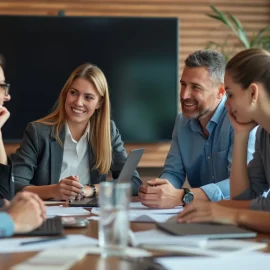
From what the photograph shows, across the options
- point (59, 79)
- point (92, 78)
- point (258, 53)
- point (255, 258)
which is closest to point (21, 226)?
point (255, 258)

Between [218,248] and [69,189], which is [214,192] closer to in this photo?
[69,189]

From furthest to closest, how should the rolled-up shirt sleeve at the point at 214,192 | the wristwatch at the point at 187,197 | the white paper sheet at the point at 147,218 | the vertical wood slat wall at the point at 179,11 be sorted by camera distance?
the vertical wood slat wall at the point at 179,11 → the rolled-up shirt sleeve at the point at 214,192 → the wristwatch at the point at 187,197 → the white paper sheet at the point at 147,218

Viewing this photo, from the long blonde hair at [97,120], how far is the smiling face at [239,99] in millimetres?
993

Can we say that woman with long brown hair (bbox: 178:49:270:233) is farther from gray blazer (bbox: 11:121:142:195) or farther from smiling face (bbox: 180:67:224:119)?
gray blazer (bbox: 11:121:142:195)

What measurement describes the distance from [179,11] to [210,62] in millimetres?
2287

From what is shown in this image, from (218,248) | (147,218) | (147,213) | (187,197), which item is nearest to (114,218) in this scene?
(218,248)

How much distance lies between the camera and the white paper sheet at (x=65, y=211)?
2.28 metres

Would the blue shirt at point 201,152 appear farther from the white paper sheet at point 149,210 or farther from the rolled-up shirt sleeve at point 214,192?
the white paper sheet at point 149,210

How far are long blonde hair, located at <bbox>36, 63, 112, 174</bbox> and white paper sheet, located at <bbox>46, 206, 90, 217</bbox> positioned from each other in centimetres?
82

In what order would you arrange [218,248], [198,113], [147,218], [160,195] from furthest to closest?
[198,113], [160,195], [147,218], [218,248]

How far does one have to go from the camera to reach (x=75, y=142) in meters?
3.32

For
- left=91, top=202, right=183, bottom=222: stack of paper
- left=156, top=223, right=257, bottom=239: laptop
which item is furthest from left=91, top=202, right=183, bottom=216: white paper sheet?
left=156, top=223, right=257, bottom=239: laptop

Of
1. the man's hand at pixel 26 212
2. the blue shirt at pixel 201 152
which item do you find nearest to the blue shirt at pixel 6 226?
the man's hand at pixel 26 212

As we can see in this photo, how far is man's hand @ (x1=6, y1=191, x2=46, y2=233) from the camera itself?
183 cm
